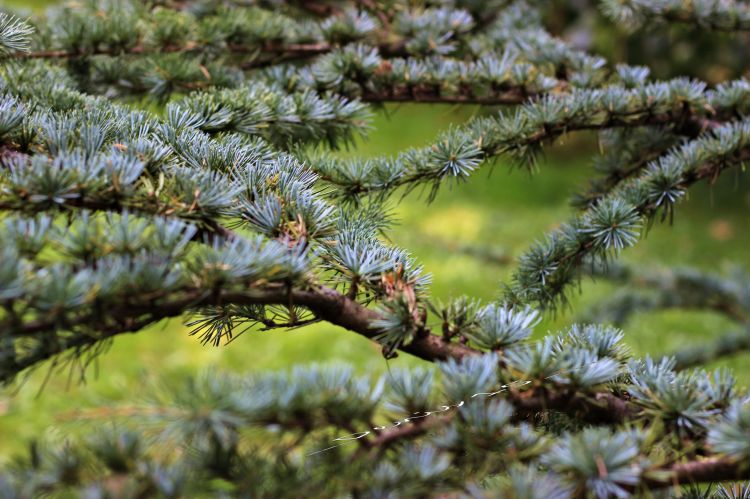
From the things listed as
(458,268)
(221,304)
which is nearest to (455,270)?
(458,268)

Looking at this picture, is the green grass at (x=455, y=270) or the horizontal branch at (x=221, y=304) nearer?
the horizontal branch at (x=221, y=304)

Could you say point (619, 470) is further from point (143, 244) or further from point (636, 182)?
point (636, 182)

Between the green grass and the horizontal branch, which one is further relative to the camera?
the green grass

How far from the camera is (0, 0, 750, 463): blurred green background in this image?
285 centimetres

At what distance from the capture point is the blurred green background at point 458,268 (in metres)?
2.85

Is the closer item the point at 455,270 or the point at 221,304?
the point at 221,304

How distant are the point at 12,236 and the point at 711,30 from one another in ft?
5.10

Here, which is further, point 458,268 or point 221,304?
point 458,268

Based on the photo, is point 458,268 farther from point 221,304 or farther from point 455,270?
point 221,304

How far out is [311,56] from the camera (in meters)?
1.52

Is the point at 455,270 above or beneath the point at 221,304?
above

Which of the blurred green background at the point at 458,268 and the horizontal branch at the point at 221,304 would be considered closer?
the horizontal branch at the point at 221,304

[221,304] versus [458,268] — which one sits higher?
[458,268]

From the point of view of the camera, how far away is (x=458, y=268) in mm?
4734
